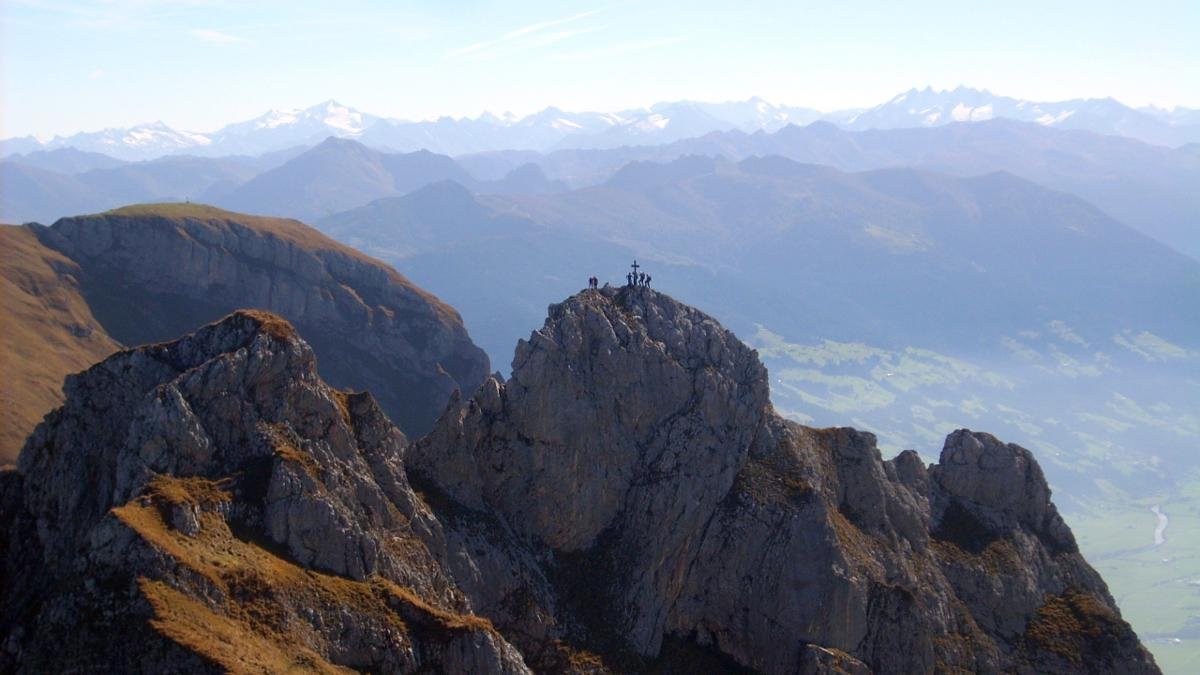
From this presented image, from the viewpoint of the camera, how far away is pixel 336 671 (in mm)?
48938

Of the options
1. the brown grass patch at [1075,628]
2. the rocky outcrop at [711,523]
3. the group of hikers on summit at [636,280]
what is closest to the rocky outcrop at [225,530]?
the rocky outcrop at [711,523]

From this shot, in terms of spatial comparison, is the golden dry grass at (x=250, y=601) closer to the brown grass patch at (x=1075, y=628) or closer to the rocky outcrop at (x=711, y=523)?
the rocky outcrop at (x=711, y=523)

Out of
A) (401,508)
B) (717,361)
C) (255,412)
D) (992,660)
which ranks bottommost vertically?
(992,660)

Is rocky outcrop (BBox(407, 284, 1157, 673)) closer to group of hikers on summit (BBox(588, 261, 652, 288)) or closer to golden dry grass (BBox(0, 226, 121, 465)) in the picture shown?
group of hikers on summit (BBox(588, 261, 652, 288))

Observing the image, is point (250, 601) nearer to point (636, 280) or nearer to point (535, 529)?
point (535, 529)

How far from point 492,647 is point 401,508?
12575mm

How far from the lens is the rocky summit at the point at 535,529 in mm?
49344

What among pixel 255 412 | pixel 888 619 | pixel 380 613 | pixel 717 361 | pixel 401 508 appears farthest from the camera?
pixel 717 361

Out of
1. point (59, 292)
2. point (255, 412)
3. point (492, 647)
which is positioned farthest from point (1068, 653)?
point (59, 292)

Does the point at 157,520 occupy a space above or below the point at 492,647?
above

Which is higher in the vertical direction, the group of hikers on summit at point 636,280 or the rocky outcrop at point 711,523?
the group of hikers on summit at point 636,280

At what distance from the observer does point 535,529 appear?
Answer: 237ft

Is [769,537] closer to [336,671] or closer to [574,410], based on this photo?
[574,410]

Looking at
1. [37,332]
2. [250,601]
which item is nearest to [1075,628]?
[250,601]
